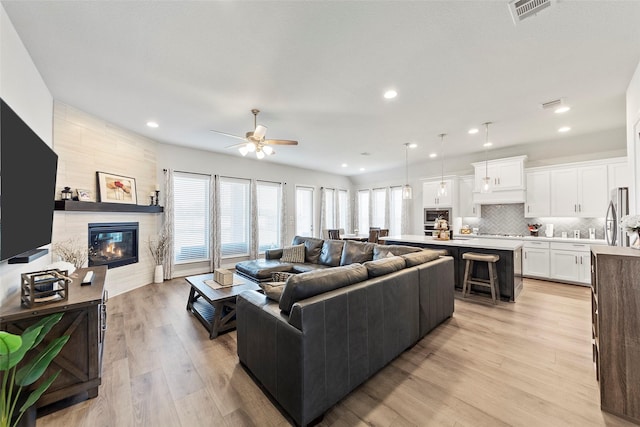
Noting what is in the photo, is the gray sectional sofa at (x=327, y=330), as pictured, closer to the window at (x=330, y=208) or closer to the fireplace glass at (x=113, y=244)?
the fireplace glass at (x=113, y=244)

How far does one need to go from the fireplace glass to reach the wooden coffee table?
1804 mm

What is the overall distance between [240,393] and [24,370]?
1.27 meters

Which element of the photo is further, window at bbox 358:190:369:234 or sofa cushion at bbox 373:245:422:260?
window at bbox 358:190:369:234

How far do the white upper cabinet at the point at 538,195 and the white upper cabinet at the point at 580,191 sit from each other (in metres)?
0.08

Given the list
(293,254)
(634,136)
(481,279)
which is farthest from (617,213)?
(293,254)

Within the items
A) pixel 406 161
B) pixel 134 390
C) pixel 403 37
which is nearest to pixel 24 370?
pixel 134 390

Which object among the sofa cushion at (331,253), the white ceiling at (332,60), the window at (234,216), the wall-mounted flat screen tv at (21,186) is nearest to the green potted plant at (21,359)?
the wall-mounted flat screen tv at (21,186)

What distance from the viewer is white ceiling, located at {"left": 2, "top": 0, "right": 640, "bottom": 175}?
1.93 m

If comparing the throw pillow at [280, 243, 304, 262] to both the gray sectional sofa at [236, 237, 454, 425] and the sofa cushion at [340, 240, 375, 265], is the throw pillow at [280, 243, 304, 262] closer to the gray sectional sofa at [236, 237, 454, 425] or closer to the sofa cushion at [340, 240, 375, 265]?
the sofa cushion at [340, 240, 375, 265]

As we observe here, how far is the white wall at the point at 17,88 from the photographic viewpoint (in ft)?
6.35

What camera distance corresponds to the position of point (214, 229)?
5.91m

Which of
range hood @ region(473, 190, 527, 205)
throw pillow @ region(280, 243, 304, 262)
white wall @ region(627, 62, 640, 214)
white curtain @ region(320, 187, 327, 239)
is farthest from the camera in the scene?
white curtain @ region(320, 187, 327, 239)

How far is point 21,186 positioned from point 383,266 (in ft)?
9.40

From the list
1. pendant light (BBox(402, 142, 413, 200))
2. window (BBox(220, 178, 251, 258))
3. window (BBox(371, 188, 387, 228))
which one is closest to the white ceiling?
pendant light (BBox(402, 142, 413, 200))
